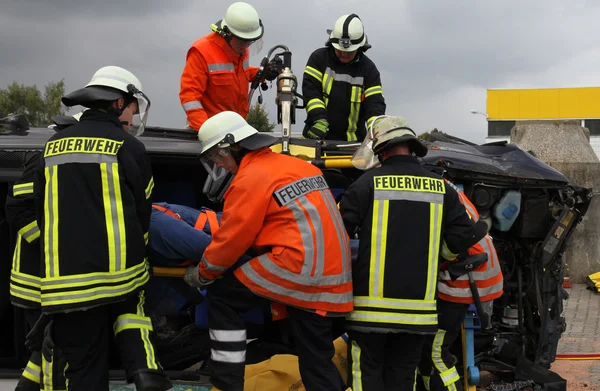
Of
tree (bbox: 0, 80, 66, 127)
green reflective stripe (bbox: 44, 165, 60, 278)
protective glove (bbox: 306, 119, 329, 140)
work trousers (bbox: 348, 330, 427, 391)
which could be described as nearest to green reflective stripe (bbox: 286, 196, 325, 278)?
work trousers (bbox: 348, 330, 427, 391)

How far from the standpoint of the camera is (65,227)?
10.5ft

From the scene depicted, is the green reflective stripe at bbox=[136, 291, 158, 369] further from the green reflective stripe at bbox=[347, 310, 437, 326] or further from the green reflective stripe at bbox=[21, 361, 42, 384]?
the green reflective stripe at bbox=[347, 310, 437, 326]

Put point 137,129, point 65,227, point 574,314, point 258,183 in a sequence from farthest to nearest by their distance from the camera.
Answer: point 574,314 → point 137,129 → point 258,183 → point 65,227

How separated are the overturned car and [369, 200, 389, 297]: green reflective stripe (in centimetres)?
82

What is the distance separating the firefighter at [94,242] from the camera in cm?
319

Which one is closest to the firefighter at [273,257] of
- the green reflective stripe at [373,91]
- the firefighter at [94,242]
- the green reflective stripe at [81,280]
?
the firefighter at [94,242]

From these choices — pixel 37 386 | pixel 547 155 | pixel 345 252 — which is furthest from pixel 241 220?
pixel 547 155

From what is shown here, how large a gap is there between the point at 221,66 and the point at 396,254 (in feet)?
7.77

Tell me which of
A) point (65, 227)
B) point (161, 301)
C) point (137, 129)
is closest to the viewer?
point (65, 227)

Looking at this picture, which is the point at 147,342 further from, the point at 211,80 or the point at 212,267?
the point at 211,80

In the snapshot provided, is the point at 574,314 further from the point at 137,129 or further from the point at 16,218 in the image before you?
the point at 16,218

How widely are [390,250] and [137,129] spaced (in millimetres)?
1605

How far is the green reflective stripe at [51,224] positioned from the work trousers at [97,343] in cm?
26

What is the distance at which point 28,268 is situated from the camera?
11.8 feet
